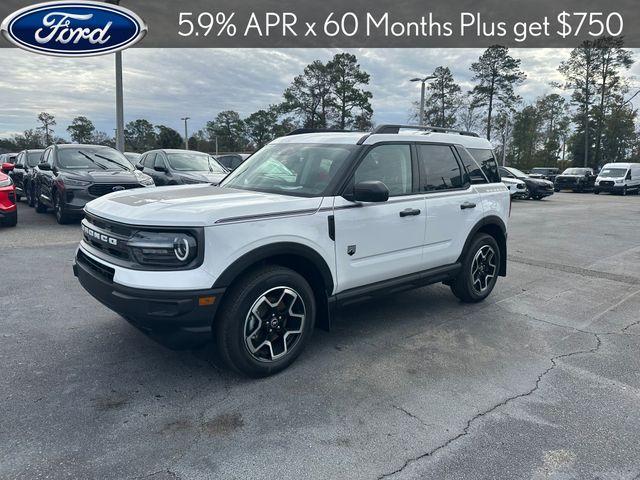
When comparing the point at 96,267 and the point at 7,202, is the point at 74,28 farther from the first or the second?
the point at 96,267

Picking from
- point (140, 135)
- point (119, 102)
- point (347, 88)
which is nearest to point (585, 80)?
point (347, 88)

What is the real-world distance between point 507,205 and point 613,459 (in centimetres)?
352

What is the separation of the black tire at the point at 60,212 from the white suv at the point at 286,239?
278 inches

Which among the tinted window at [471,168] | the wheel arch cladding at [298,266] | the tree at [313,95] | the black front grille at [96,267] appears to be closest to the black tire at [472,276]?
the tinted window at [471,168]

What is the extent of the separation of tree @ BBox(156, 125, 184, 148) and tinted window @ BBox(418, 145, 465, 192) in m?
64.4

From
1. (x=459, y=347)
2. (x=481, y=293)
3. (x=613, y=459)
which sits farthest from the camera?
(x=481, y=293)

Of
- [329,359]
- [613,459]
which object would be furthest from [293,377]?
[613,459]

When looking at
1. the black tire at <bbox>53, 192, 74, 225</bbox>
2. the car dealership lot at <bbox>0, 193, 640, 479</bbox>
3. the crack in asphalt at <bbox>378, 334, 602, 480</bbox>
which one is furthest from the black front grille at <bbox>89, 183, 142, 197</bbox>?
the crack in asphalt at <bbox>378, 334, 602, 480</bbox>

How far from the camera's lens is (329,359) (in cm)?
380

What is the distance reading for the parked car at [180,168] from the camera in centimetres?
1162

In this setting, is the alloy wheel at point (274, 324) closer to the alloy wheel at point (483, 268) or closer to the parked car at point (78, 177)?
the alloy wheel at point (483, 268)

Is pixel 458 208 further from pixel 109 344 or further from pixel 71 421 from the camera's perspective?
pixel 71 421

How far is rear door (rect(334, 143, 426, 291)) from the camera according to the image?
3816 mm

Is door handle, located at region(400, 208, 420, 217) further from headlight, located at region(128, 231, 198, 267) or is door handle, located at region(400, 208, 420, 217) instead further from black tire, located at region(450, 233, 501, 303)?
headlight, located at region(128, 231, 198, 267)
